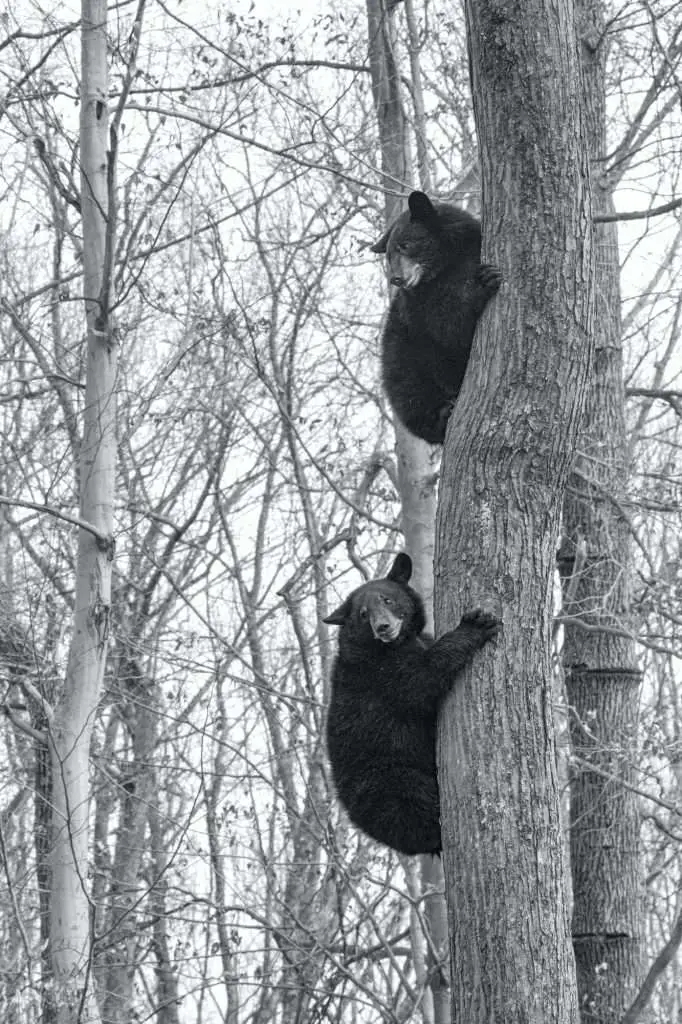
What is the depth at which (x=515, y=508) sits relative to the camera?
13.5 feet

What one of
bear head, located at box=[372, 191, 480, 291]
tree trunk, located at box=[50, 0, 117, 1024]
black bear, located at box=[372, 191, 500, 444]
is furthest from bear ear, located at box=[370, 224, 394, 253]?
tree trunk, located at box=[50, 0, 117, 1024]

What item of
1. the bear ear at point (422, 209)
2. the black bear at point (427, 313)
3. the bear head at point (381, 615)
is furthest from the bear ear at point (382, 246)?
the bear head at point (381, 615)

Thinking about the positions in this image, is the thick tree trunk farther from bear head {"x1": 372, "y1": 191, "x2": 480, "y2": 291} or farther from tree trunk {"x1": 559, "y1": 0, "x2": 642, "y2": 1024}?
tree trunk {"x1": 559, "y1": 0, "x2": 642, "y2": 1024}

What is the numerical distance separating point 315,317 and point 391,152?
2.75m

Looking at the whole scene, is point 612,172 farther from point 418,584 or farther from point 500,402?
point 500,402

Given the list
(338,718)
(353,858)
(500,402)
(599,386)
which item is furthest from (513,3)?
(353,858)

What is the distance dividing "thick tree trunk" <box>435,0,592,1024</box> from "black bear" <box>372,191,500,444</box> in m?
0.92

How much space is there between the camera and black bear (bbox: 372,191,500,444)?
562cm

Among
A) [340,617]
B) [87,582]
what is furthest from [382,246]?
[87,582]

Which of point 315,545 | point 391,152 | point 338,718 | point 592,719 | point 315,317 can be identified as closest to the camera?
point 338,718

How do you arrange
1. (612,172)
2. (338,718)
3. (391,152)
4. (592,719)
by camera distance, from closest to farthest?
(338,718), (592,719), (612,172), (391,152)

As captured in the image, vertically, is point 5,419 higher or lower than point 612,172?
lower

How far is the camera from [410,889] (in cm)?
1033

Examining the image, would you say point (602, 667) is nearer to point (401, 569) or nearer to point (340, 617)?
point (401, 569)
